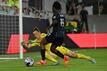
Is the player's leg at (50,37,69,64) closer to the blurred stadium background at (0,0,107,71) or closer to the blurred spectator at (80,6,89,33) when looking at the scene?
the blurred stadium background at (0,0,107,71)

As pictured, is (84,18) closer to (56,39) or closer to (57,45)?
(57,45)

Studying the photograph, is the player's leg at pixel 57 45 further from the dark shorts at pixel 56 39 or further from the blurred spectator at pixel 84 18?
the blurred spectator at pixel 84 18

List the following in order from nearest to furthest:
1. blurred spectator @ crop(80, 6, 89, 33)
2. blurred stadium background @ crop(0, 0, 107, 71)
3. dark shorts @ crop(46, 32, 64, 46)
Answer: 1. dark shorts @ crop(46, 32, 64, 46)
2. blurred stadium background @ crop(0, 0, 107, 71)
3. blurred spectator @ crop(80, 6, 89, 33)

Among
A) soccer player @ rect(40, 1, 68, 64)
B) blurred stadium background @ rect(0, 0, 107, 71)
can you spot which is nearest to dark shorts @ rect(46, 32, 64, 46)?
soccer player @ rect(40, 1, 68, 64)

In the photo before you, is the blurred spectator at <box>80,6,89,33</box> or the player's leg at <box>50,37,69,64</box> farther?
the blurred spectator at <box>80,6,89,33</box>

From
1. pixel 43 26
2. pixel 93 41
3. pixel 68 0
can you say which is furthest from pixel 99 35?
pixel 68 0

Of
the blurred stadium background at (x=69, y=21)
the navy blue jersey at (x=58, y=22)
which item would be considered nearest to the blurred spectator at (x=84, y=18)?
the blurred stadium background at (x=69, y=21)

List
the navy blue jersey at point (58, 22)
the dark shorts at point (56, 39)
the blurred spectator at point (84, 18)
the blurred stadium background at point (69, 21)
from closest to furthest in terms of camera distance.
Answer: the navy blue jersey at point (58, 22)
the dark shorts at point (56, 39)
the blurred stadium background at point (69, 21)
the blurred spectator at point (84, 18)

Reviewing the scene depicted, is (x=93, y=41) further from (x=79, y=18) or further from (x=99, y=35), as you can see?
(x=79, y=18)

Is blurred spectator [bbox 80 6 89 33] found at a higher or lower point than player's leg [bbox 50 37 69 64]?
lower

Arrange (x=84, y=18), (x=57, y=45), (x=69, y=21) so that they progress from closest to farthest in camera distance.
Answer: (x=57, y=45) < (x=84, y=18) < (x=69, y=21)

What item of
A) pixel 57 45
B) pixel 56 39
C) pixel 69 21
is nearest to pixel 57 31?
pixel 56 39

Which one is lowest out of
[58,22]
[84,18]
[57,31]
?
[84,18]

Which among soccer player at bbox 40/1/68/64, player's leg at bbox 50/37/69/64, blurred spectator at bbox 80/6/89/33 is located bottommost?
blurred spectator at bbox 80/6/89/33
